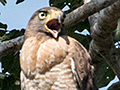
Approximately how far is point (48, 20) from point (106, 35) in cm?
74

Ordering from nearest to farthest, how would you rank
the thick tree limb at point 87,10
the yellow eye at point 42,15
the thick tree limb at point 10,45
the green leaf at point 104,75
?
1. the thick tree limb at point 87,10
2. the yellow eye at point 42,15
3. the thick tree limb at point 10,45
4. the green leaf at point 104,75

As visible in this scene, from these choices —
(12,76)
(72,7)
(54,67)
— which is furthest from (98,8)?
(12,76)

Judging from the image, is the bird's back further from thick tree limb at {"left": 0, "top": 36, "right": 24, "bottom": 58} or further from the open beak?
thick tree limb at {"left": 0, "top": 36, "right": 24, "bottom": 58}

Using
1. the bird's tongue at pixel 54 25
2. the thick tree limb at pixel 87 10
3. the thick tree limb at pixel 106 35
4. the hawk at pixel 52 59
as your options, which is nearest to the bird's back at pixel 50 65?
the hawk at pixel 52 59

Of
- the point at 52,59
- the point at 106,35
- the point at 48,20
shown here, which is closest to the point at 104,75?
the point at 106,35

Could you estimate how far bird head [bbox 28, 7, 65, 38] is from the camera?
469 cm

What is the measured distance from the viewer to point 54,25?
4746 millimetres

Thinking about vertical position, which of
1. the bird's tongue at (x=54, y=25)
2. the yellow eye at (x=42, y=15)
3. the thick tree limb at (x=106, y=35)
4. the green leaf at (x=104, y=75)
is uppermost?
the yellow eye at (x=42, y=15)

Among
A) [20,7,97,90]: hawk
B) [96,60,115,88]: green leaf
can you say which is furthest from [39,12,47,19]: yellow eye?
[96,60,115,88]: green leaf

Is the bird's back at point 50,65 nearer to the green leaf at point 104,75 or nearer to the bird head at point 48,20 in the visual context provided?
the bird head at point 48,20

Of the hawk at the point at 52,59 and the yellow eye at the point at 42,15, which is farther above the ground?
the yellow eye at the point at 42,15

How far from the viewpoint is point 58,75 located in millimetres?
4652

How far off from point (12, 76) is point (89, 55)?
1.37 m

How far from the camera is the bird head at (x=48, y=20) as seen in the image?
4691 millimetres
